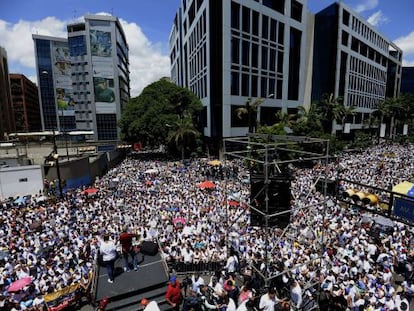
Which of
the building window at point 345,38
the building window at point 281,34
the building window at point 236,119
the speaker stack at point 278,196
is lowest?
the speaker stack at point 278,196

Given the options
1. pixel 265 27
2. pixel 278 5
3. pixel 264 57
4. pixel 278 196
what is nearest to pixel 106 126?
pixel 264 57

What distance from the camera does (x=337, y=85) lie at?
50.1m

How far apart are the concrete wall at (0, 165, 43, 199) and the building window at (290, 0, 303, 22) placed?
1691 inches

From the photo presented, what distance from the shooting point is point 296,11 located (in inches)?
1623

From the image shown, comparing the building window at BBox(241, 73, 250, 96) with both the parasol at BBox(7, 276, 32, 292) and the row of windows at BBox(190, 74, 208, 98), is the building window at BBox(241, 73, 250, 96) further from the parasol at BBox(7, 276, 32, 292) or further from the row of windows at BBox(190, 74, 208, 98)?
the parasol at BBox(7, 276, 32, 292)

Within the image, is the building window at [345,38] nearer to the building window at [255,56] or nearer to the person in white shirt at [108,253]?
the building window at [255,56]

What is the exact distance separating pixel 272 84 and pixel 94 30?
50.9 m

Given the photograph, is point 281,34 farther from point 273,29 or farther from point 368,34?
point 368,34

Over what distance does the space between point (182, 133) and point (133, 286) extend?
26.8 m

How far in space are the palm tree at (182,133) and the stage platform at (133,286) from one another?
25.6m

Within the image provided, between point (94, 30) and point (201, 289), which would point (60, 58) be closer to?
point (94, 30)

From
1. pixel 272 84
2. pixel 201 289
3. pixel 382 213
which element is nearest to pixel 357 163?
pixel 272 84

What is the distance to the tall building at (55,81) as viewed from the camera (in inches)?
3007

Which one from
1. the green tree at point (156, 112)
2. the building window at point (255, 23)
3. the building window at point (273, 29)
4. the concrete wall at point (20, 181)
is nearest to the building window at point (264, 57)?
the building window at point (273, 29)
